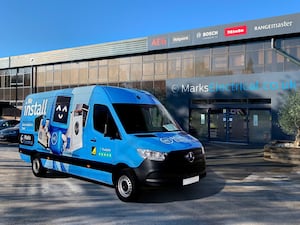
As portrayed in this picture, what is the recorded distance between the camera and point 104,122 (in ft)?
24.0

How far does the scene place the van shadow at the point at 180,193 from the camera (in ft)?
23.2

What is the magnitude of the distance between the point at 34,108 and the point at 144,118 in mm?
4360

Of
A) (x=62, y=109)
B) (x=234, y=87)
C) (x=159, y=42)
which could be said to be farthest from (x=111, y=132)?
(x=159, y=42)

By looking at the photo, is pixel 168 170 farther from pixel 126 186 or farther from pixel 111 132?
pixel 111 132

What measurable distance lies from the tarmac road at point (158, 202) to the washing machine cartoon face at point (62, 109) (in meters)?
1.64

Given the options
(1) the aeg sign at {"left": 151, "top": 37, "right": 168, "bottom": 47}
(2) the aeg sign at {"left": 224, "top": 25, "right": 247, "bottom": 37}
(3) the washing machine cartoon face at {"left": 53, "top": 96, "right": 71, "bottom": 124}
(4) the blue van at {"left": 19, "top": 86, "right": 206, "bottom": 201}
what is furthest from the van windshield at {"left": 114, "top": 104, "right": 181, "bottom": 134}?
(1) the aeg sign at {"left": 151, "top": 37, "right": 168, "bottom": 47}

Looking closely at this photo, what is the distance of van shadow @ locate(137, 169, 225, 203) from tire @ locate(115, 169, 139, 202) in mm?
249

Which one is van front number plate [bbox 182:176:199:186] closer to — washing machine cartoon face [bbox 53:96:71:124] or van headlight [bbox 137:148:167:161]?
van headlight [bbox 137:148:167:161]

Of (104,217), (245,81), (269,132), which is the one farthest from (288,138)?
(104,217)

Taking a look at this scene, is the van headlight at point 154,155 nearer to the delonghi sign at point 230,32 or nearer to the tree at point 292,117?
the tree at point 292,117

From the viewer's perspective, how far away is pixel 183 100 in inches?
964

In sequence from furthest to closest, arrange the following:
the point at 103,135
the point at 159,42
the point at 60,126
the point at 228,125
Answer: the point at 159,42 → the point at 228,125 → the point at 60,126 → the point at 103,135

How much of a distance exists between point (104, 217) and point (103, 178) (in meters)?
1.59

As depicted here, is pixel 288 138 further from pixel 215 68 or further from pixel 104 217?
pixel 104 217
